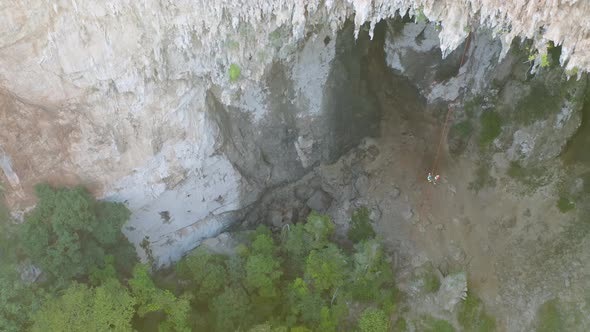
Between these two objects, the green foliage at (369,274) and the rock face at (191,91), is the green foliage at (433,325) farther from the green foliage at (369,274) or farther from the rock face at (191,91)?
the rock face at (191,91)

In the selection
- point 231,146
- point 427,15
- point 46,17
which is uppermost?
point 427,15

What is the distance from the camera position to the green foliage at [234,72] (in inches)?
543

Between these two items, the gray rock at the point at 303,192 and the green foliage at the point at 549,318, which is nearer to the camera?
the green foliage at the point at 549,318

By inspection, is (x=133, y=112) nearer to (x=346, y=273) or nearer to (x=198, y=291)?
(x=198, y=291)

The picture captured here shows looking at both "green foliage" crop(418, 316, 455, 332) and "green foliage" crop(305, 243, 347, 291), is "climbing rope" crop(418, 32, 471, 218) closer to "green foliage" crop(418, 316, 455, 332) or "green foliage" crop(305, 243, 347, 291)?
"green foliage" crop(418, 316, 455, 332)

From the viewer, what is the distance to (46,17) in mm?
10992

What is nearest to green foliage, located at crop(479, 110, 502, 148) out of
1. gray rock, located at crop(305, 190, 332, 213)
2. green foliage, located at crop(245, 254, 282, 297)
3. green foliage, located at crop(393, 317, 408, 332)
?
gray rock, located at crop(305, 190, 332, 213)

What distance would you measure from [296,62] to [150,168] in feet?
20.4

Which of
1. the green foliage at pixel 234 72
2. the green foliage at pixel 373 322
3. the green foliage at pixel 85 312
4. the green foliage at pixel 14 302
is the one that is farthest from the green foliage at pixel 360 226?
the green foliage at pixel 14 302

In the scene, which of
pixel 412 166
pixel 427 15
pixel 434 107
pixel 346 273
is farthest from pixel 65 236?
pixel 434 107

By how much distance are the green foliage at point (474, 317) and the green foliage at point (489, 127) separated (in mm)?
5958

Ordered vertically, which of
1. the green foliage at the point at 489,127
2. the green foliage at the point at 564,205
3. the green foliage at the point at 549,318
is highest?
the green foliage at the point at 489,127

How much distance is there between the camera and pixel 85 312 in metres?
11.0

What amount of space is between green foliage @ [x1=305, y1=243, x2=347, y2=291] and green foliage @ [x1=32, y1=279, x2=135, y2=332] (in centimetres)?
545
